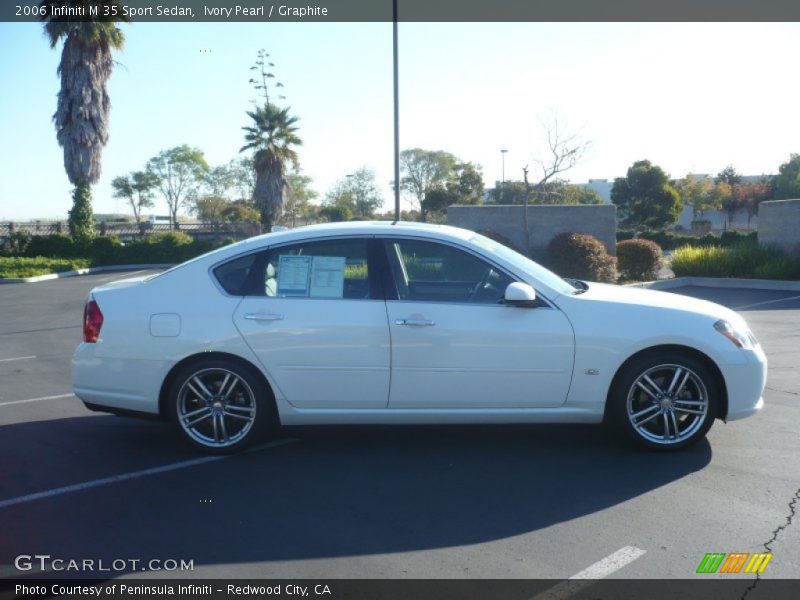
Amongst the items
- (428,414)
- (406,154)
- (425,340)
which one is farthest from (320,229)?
(406,154)

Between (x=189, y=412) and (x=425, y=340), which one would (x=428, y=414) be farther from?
(x=189, y=412)

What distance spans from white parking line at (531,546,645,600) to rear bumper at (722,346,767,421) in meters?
1.93

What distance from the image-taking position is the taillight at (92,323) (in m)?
5.74

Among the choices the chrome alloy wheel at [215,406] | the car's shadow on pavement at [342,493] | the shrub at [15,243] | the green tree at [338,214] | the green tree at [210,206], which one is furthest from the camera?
the green tree at [210,206]

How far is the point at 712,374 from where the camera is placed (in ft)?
18.4

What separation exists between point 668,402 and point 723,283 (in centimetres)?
1579

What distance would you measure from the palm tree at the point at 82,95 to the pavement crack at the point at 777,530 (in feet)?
109

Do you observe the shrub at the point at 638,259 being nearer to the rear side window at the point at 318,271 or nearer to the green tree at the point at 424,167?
the rear side window at the point at 318,271

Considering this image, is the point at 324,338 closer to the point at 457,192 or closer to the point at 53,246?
the point at 53,246

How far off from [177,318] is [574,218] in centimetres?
1754

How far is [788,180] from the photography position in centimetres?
5119

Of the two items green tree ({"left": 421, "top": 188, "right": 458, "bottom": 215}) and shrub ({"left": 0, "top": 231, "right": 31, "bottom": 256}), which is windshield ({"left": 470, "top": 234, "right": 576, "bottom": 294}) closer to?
shrub ({"left": 0, "top": 231, "right": 31, "bottom": 256})

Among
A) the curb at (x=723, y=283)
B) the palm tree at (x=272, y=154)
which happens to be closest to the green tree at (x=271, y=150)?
the palm tree at (x=272, y=154)

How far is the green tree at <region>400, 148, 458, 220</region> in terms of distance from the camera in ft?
163
